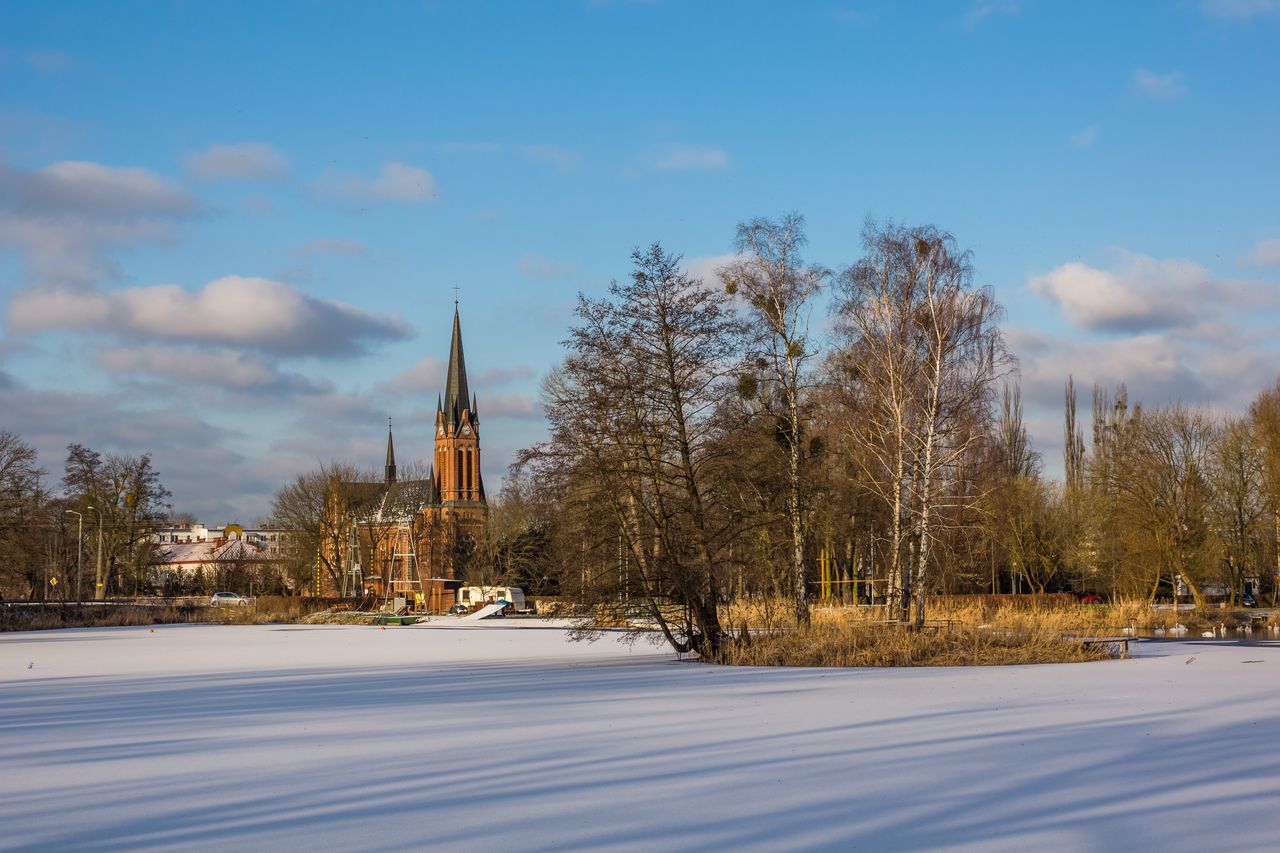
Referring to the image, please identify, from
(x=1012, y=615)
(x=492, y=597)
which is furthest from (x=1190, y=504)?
(x=492, y=597)

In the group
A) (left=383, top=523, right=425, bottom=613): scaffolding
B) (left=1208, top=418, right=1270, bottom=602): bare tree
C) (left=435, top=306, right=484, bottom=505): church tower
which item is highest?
(left=435, top=306, right=484, bottom=505): church tower

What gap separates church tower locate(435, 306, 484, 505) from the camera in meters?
149

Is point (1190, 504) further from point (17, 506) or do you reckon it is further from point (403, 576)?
point (403, 576)

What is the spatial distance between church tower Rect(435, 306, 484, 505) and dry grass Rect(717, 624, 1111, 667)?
125788mm

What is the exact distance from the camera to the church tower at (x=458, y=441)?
149000 mm

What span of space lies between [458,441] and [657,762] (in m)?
140

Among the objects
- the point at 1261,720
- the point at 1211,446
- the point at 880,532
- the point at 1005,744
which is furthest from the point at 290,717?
the point at 1211,446

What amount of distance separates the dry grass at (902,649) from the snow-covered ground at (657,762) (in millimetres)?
2324

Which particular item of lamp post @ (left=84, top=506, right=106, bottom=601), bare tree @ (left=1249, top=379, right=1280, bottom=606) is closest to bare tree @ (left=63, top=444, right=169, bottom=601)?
lamp post @ (left=84, top=506, right=106, bottom=601)

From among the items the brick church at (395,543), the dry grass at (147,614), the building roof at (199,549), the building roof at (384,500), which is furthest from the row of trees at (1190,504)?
the building roof at (199,549)

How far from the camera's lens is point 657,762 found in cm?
1073

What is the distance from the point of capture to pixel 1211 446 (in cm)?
5209

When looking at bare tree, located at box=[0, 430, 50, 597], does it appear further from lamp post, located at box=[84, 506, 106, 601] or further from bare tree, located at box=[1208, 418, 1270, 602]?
bare tree, located at box=[1208, 418, 1270, 602]

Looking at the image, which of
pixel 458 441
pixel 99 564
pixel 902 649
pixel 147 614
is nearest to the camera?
pixel 902 649
